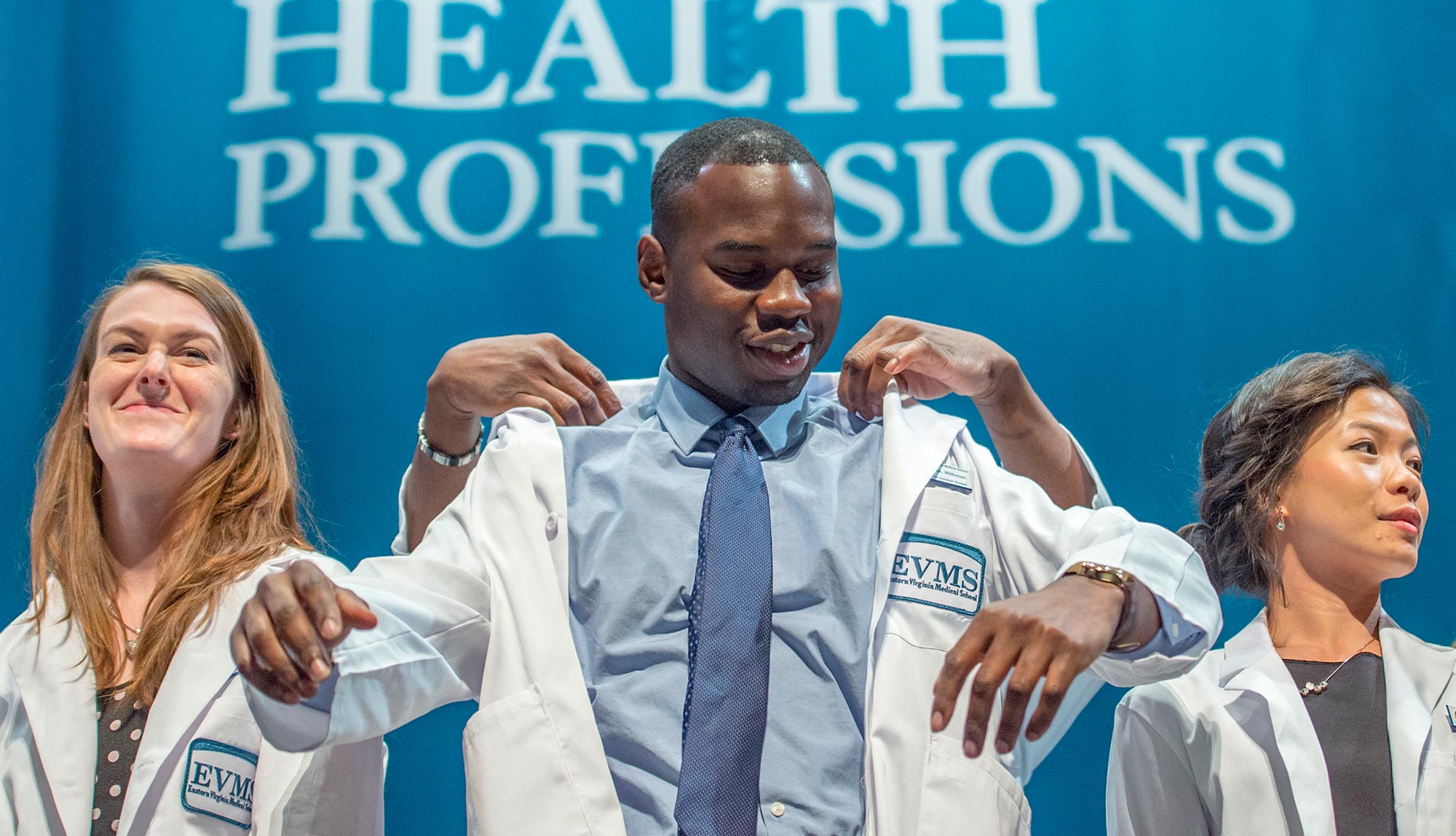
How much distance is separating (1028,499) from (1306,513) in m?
0.75

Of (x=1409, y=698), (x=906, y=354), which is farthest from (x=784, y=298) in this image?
(x=1409, y=698)

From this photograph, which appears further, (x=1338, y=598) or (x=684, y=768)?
(x=1338, y=598)

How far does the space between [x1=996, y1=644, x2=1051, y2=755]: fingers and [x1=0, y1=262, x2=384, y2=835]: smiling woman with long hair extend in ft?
3.11

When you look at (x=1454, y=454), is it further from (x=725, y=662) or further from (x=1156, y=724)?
(x=725, y=662)

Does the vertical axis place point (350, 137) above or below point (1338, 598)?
above

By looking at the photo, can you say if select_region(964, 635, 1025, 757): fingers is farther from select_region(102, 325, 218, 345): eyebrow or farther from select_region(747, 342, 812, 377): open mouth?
select_region(102, 325, 218, 345): eyebrow

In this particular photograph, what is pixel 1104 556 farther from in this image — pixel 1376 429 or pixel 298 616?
pixel 1376 429

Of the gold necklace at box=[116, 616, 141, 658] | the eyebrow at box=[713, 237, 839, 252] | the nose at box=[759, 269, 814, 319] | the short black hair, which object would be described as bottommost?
the gold necklace at box=[116, 616, 141, 658]

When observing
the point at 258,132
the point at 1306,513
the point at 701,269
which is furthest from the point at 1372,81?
the point at 258,132

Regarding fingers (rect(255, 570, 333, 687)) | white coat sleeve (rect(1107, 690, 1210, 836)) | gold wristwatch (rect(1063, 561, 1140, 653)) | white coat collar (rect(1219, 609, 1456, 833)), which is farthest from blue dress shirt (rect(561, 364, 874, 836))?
white coat collar (rect(1219, 609, 1456, 833))

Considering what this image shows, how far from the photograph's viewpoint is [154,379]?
2.48 metres

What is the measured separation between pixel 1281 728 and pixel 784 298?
1.05 metres

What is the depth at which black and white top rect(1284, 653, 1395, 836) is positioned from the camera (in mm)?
2260

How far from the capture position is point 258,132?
3188mm
